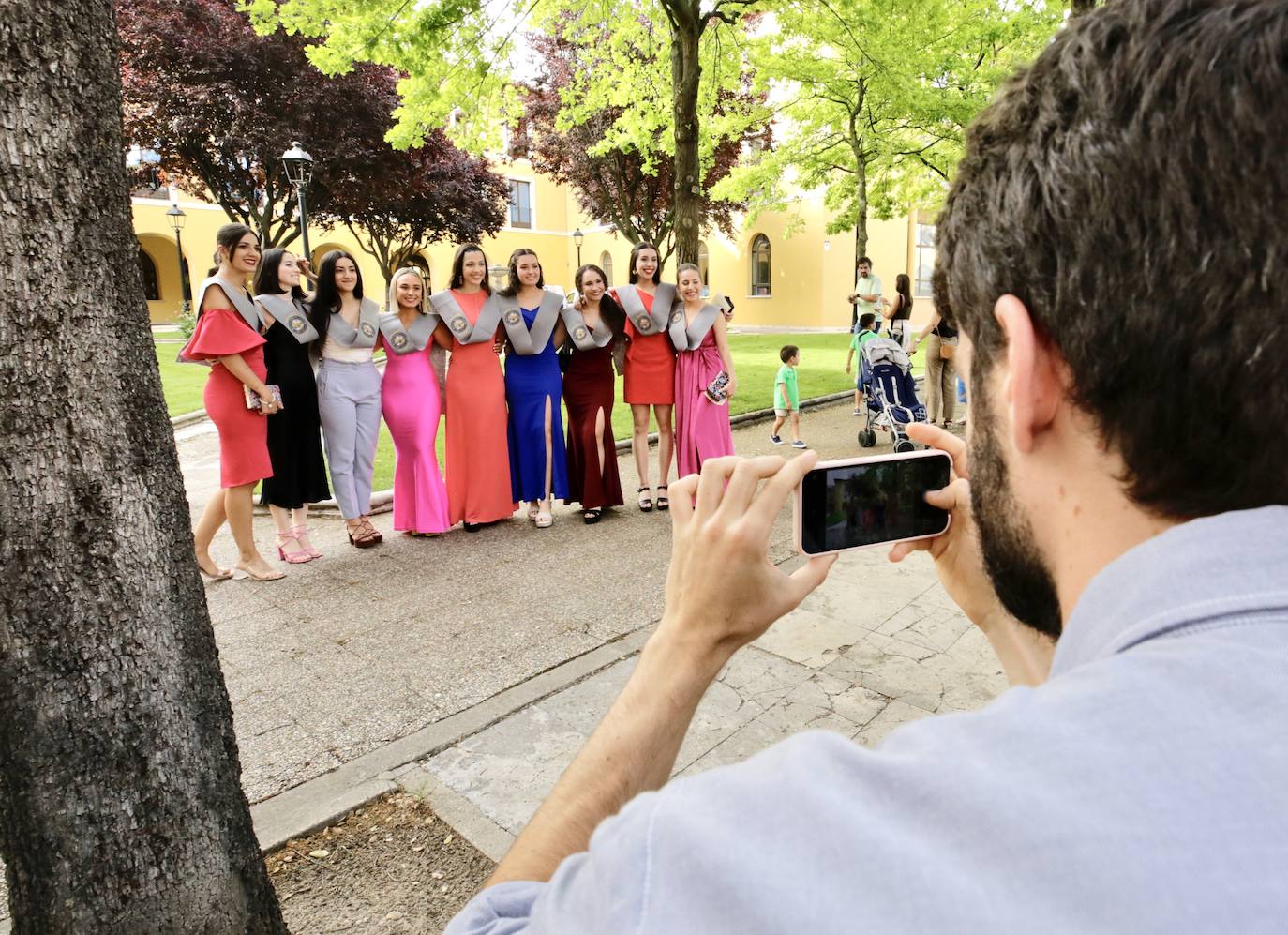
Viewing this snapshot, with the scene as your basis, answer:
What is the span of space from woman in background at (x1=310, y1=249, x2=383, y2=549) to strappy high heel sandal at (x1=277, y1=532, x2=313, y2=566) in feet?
1.24

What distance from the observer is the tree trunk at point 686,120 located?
9555mm

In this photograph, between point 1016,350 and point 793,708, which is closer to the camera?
point 1016,350

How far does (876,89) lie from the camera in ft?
51.1

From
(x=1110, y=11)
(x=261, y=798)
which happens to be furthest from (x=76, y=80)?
(x=261, y=798)

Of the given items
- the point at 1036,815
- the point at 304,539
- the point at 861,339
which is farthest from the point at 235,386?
the point at 861,339

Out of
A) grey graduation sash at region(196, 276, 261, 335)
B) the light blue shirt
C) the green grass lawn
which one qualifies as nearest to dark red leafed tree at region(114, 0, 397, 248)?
the green grass lawn

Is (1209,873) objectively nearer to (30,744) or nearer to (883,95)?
(30,744)

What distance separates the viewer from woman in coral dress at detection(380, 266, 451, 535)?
5.93 m

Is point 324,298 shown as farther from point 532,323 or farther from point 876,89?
point 876,89

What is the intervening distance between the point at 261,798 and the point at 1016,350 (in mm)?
3000

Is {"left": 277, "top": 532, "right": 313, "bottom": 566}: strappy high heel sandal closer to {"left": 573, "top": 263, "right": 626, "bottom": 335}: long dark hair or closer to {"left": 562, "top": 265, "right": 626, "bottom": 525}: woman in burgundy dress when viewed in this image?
{"left": 562, "top": 265, "right": 626, "bottom": 525}: woman in burgundy dress

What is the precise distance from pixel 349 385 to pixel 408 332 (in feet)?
1.89

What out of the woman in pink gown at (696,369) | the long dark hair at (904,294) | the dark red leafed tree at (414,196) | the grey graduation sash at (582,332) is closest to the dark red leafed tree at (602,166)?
the dark red leafed tree at (414,196)

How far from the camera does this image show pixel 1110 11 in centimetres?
84
